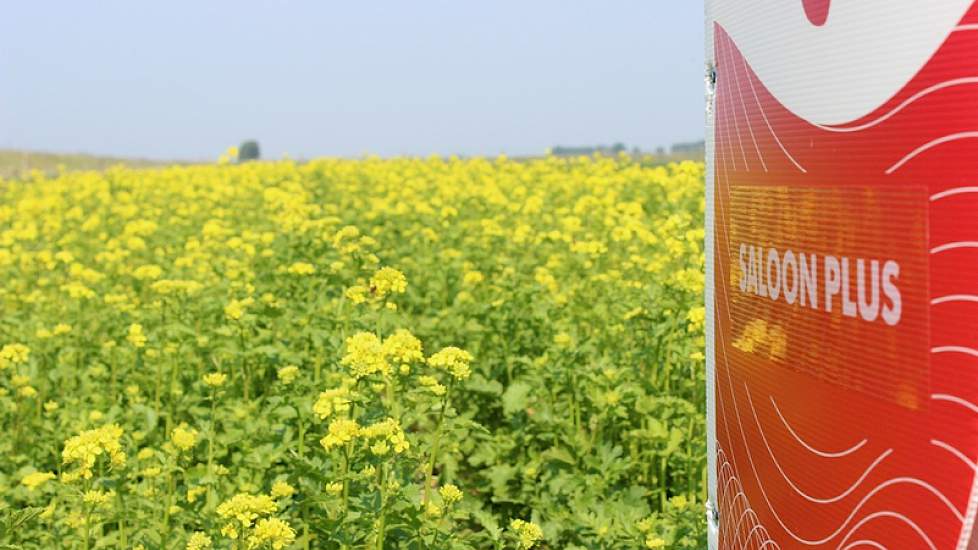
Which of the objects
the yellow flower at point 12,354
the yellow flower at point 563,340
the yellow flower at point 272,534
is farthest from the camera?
the yellow flower at point 12,354

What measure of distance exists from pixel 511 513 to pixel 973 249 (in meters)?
3.56

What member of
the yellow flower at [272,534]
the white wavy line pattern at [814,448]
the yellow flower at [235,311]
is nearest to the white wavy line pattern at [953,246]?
the white wavy line pattern at [814,448]

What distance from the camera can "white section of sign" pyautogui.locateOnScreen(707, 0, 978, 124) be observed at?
1555 millimetres

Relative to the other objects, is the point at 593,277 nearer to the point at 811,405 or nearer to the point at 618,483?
the point at 618,483

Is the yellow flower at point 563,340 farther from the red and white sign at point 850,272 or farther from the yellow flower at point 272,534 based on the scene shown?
the red and white sign at point 850,272

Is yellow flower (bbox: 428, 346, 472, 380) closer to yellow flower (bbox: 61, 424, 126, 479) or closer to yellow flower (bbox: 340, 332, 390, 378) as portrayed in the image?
yellow flower (bbox: 340, 332, 390, 378)

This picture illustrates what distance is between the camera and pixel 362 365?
10.8 ft

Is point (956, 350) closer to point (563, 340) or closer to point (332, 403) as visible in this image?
point (332, 403)

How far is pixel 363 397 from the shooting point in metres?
3.25

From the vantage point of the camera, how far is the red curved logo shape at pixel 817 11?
1.84 metres

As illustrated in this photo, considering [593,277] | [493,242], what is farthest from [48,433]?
[493,242]

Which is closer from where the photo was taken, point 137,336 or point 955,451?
point 955,451

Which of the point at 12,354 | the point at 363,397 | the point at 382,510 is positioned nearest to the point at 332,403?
the point at 363,397

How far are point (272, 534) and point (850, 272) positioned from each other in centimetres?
182
